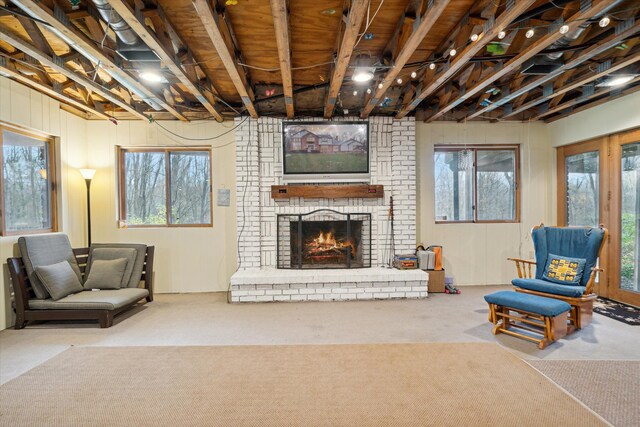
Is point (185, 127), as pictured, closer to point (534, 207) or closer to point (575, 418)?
point (575, 418)

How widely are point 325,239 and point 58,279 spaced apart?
11.0ft

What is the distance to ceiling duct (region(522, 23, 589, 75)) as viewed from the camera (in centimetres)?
279

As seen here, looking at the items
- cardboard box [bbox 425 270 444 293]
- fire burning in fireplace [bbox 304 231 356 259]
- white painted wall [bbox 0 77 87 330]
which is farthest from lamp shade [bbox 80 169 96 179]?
cardboard box [bbox 425 270 444 293]

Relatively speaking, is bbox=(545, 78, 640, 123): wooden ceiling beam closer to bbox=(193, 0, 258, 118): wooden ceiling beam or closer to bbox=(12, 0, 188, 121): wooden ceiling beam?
bbox=(193, 0, 258, 118): wooden ceiling beam

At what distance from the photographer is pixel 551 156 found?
5.14m

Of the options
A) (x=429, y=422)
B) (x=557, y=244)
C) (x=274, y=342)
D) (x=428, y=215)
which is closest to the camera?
(x=429, y=422)

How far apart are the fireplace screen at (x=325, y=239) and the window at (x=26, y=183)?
3091 millimetres

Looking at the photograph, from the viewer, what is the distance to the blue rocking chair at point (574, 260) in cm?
319

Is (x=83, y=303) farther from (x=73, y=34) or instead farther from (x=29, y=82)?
(x=73, y=34)

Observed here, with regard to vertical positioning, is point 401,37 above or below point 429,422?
above

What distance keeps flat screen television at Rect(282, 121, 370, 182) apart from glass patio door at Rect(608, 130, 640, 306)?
3.34m

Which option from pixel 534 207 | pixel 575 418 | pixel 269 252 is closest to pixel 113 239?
pixel 269 252

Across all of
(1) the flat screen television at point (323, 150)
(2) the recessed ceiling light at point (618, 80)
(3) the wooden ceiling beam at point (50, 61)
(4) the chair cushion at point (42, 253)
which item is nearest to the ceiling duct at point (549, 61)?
(2) the recessed ceiling light at point (618, 80)

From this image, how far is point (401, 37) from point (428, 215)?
3.02 metres
